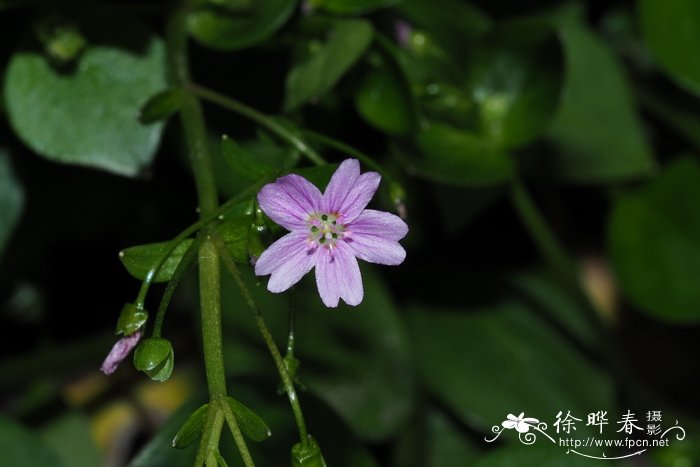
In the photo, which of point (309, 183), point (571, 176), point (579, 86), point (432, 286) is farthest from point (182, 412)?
point (579, 86)

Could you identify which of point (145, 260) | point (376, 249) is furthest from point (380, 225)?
point (145, 260)

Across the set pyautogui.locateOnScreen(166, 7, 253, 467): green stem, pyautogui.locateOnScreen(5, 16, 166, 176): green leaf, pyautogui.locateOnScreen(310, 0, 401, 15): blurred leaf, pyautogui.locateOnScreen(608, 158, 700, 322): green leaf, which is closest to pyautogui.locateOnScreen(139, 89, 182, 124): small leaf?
pyautogui.locateOnScreen(166, 7, 253, 467): green stem

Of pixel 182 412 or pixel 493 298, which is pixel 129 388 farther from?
pixel 493 298

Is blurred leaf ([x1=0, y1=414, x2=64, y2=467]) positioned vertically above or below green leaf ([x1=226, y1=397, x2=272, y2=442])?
below

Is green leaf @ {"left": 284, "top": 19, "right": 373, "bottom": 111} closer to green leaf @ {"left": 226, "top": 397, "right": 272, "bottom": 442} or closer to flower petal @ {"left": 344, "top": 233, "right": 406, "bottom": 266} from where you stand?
flower petal @ {"left": 344, "top": 233, "right": 406, "bottom": 266}

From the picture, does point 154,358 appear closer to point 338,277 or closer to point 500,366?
point 338,277
